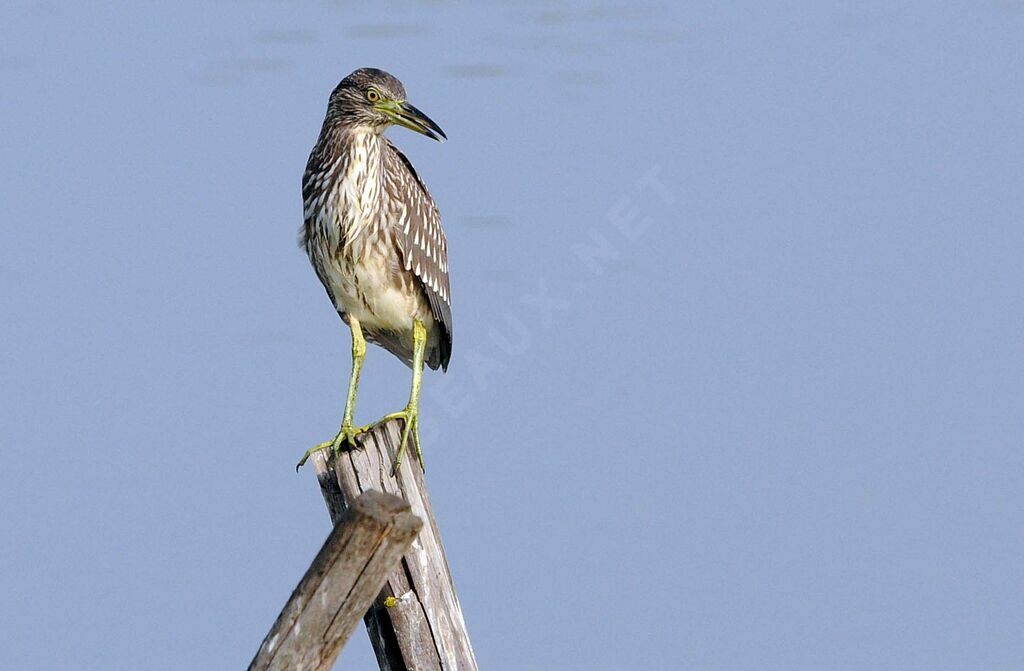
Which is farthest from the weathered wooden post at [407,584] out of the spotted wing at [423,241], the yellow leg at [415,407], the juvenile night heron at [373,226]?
the spotted wing at [423,241]

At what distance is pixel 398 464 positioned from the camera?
13.2 ft

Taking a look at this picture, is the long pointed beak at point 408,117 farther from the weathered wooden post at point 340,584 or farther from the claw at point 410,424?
the weathered wooden post at point 340,584

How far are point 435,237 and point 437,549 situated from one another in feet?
4.55

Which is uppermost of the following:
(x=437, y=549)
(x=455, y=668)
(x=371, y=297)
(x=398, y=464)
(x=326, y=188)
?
(x=326, y=188)

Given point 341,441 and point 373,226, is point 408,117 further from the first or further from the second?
point 341,441

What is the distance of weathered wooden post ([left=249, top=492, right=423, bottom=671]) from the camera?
3422mm

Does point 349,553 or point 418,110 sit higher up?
point 418,110

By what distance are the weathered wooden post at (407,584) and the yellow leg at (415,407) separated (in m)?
0.03

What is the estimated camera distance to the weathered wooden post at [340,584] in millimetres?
3422

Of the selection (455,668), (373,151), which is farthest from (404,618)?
(373,151)

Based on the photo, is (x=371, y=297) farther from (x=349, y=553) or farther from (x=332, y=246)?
(x=349, y=553)

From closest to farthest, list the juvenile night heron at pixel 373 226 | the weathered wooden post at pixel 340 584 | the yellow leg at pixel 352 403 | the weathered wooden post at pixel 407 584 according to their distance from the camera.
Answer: the weathered wooden post at pixel 340 584
the weathered wooden post at pixel 407 584
the yellow leg at pixel 352 403
the juvenile night heron at pixel 373 226

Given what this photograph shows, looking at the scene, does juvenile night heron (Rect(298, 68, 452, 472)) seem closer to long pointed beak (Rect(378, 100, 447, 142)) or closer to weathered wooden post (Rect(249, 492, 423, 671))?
long pointed beak (Rect(378, 100, 447, 142))

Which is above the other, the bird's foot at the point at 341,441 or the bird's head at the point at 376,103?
the bird's head at the point at 376,103
